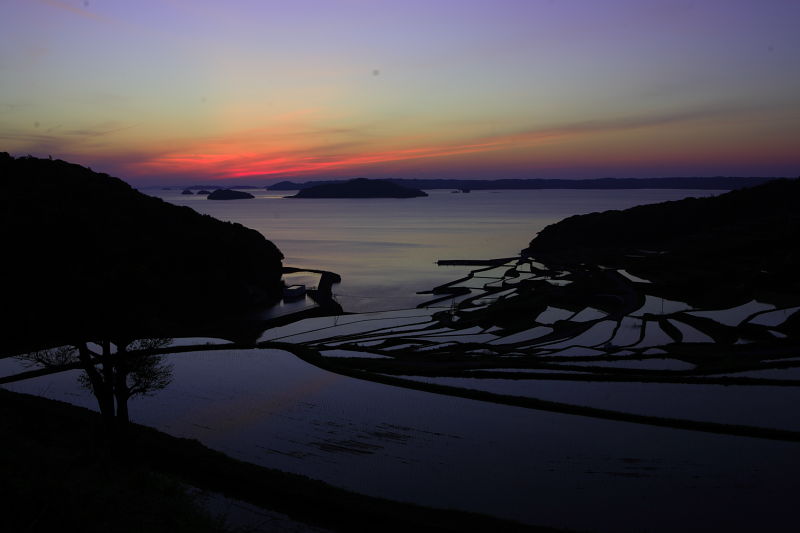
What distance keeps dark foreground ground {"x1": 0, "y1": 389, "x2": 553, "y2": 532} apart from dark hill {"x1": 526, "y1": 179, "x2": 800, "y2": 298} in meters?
48.6

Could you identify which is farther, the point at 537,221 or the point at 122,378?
the point at 537,221

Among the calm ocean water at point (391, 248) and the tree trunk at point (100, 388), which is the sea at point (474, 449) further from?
the calm ocean water at point (391, 248)

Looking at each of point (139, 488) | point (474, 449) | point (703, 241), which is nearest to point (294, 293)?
point (474, 449)

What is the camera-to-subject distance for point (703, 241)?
86438 millimetres

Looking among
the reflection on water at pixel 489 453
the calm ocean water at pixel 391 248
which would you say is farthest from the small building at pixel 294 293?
the reflection on water at pixel 489 453

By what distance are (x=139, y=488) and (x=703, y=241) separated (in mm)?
90402

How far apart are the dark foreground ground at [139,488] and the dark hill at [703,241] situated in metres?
48.6

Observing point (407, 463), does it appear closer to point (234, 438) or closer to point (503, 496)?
point (503, 496)

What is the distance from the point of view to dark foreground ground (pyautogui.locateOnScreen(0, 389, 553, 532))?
1091 cm

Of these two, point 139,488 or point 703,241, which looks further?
point 703,241

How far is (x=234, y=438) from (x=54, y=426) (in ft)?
20.9

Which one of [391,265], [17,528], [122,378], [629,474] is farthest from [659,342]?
[391,265]

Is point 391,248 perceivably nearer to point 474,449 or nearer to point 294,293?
point 294,293

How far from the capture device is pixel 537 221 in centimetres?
17575
